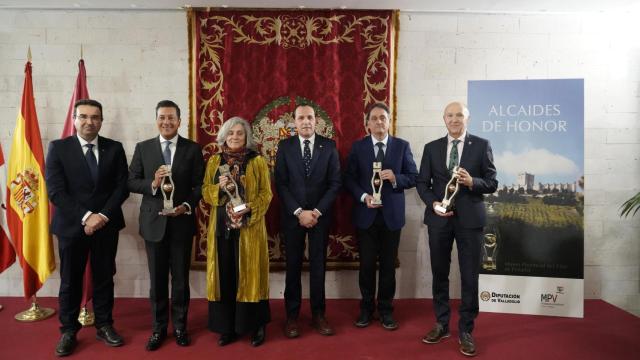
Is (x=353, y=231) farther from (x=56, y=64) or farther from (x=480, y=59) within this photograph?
(x=56, y=64)

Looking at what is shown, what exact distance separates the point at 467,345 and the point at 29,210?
402cm

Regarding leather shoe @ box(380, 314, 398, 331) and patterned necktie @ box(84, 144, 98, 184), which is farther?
leather shoe @ box(380, 314, 398, 331)

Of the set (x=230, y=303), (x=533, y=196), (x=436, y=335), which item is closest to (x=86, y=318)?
(x=230, y=303)

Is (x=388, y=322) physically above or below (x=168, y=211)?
below

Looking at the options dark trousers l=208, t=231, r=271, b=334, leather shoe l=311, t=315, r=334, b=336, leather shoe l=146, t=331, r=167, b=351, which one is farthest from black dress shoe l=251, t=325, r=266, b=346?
leather shoe l=146, t=331, r=167, b=351

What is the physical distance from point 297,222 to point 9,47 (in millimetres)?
3646

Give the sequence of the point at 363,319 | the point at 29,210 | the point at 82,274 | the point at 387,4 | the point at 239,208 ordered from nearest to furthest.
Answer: the point at 239,208
the point at 82,274
the point at 363,319
the point at 29,210
the point at 387,4

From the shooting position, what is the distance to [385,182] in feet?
11.1

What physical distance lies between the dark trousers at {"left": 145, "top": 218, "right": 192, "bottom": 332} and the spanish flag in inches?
52.5

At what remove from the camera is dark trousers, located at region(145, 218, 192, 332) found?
120 inches

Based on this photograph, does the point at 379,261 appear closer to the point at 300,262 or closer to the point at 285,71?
the point at 300,262

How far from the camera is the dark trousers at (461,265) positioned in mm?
3016

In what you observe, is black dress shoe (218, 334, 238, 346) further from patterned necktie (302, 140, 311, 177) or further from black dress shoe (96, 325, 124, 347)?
patterned necktie (302, 140, 311, 177)

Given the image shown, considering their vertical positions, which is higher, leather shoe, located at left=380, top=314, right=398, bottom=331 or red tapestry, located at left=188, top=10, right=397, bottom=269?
red tapestry, located at left=188, top=10, right=397, bottom=269
